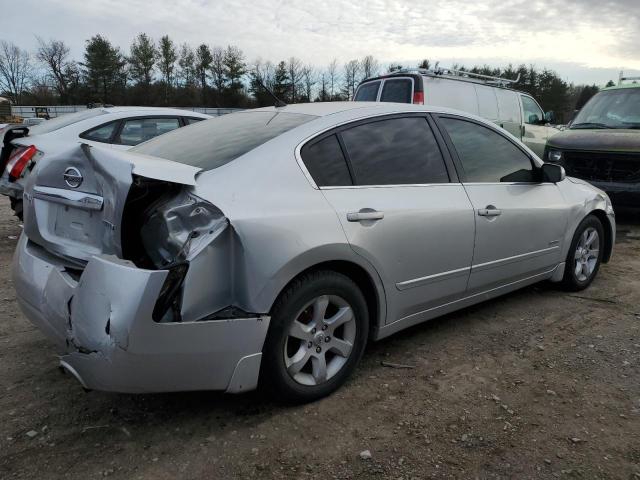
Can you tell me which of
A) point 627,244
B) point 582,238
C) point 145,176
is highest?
point 145,176

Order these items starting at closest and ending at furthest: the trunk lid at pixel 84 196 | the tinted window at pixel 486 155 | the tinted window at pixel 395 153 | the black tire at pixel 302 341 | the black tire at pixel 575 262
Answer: the trunk lid at pixel 84 196 < the black tire at pixel 302 341 < the tinted window at pixel 395 153 < the tinted window at pixel 486 155 < the black tire at pixel 575 262

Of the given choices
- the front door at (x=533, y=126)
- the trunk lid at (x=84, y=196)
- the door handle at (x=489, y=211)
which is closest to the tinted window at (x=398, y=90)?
the front door at (x=533, y=126)

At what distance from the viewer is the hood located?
684 centimetres

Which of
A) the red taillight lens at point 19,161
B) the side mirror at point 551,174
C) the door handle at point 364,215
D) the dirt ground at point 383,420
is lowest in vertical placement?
the dirt ground at point 383,420

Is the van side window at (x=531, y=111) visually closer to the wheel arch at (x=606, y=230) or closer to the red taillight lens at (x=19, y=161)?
the wheel arch at (x=606, y=230)

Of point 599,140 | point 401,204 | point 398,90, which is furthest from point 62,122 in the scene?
point 599,140

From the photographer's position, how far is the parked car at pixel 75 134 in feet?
18.9

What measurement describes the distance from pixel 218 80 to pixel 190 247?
224 ft

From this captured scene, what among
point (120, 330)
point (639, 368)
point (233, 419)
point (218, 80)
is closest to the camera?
point (120, 330)

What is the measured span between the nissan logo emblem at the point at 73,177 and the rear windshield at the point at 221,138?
49cm

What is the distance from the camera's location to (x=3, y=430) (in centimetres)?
249

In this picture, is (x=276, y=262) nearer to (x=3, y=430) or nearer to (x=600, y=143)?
(x=3, y=430)

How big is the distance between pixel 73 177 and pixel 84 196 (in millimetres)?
151

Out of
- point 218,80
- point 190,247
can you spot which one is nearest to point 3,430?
point 190,247
